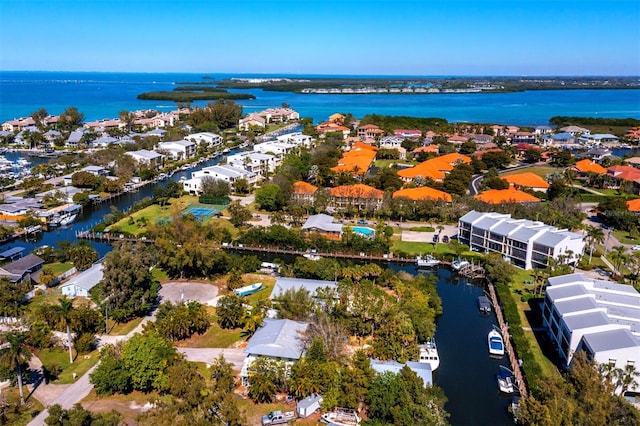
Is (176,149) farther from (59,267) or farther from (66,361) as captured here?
(66,361)

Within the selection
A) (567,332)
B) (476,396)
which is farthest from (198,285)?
(567,332)

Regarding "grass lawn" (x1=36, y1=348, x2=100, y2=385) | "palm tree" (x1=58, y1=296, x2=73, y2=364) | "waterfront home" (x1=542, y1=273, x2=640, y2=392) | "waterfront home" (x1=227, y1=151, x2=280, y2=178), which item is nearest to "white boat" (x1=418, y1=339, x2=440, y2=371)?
"waterfront home" (x1=542, y1=273, x2=640, y2=392)

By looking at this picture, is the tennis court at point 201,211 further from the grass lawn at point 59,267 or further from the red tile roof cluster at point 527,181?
the red tile roof cluster at point 527,181

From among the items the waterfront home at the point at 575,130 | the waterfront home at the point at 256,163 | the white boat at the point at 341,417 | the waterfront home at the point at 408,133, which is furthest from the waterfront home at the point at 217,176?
the waterfront home at the point at 575,130

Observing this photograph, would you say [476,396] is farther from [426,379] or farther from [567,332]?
[567,332]

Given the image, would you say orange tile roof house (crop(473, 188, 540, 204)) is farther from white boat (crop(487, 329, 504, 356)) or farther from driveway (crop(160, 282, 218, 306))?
driveway (crop(160, 282, 218, 306))

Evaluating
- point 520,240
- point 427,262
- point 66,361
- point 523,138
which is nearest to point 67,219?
point 66,361
